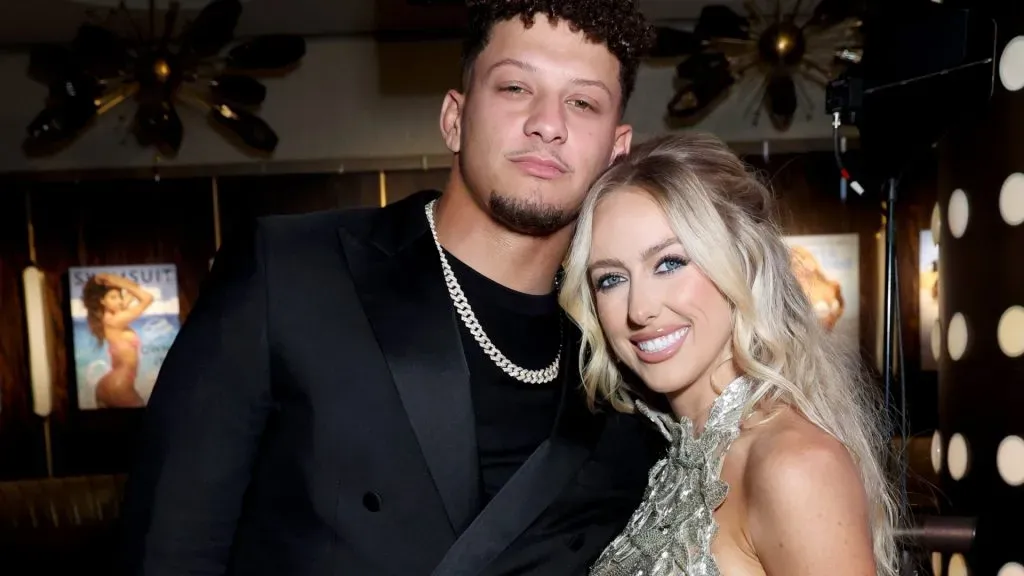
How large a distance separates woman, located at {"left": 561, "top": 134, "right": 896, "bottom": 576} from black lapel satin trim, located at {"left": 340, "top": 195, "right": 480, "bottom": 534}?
11.0 inches

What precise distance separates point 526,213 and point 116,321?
4617 millimetres

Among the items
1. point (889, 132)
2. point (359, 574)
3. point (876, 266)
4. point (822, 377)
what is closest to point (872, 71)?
point (889, 132)

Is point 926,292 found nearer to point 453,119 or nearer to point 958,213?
point 958,213

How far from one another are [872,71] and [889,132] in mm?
191

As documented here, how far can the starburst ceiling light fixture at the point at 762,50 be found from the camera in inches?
173

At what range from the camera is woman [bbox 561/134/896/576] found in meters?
1.22

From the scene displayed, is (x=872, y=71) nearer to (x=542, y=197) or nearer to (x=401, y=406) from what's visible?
(x=542, y=197)

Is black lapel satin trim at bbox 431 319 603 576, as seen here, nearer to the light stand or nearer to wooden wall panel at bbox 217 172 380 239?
the light stand

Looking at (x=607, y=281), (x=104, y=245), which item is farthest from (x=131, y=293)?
(x=607, y=281)

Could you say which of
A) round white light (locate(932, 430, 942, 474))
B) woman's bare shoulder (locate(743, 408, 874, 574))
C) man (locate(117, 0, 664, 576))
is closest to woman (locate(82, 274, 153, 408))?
man (locate(117, 0, 664, 576))

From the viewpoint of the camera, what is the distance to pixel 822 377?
1.38 meters

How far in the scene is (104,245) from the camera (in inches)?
A: 204

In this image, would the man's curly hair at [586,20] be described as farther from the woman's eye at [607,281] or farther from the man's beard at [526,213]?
the woman's eye at [607,281]

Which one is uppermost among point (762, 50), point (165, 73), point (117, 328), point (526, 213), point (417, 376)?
point (762, 50)
